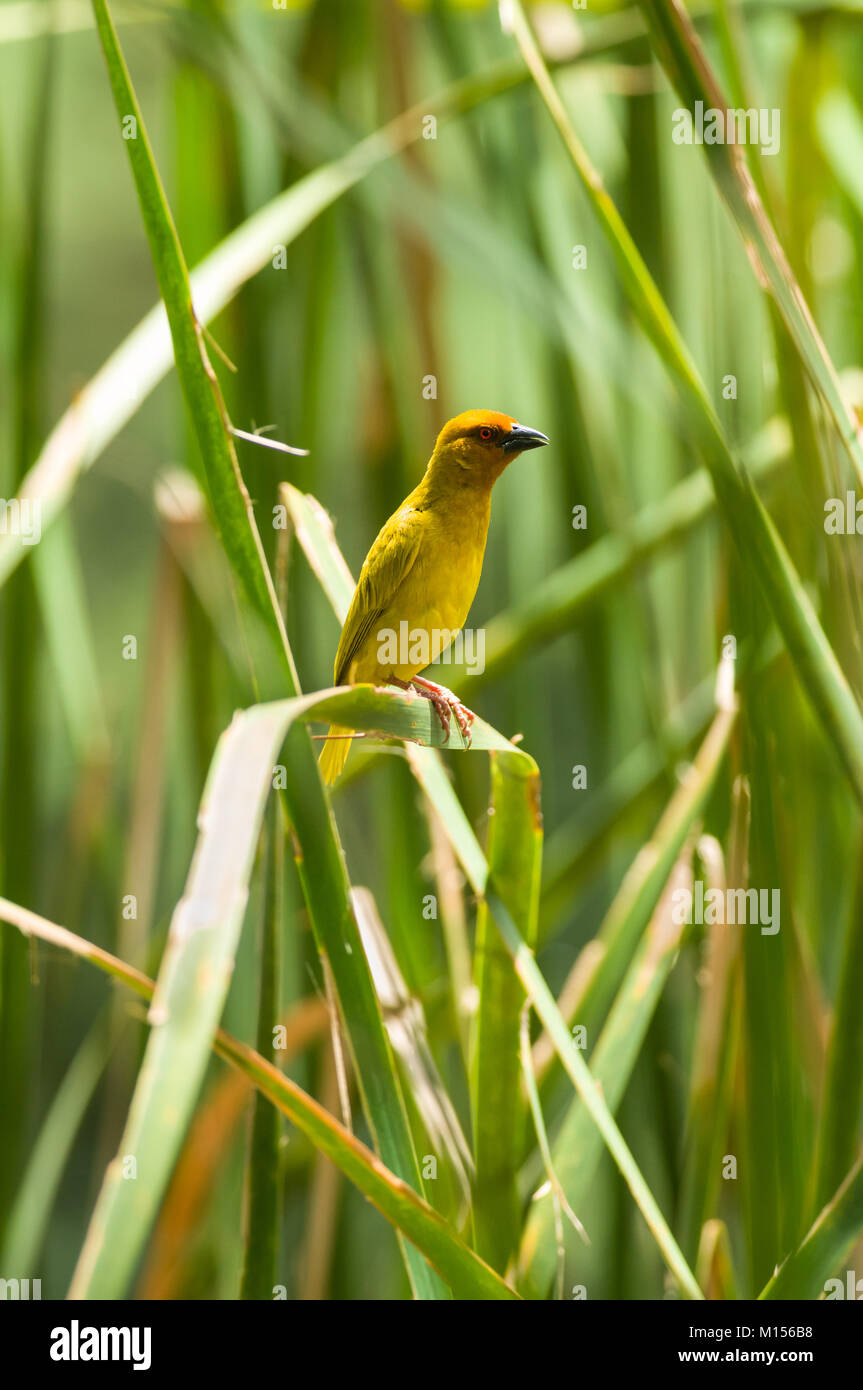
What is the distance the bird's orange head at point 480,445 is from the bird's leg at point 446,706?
31cm

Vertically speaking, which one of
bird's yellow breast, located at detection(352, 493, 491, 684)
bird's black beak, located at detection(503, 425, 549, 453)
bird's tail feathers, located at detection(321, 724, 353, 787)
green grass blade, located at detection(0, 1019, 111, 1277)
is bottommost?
green grass blade, located at detection(0, 1019, 111, 1277)

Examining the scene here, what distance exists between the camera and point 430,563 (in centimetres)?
137

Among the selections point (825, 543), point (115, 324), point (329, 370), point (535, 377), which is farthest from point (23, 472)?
point (115, 324)

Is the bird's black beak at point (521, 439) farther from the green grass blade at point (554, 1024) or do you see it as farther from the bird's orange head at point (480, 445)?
the green grass blade at point (554, 1024)

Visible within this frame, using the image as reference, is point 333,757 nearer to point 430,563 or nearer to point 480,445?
point 430,563

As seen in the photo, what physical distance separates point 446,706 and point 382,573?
0.91 ft

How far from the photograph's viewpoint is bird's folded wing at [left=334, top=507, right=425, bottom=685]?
4.25ft

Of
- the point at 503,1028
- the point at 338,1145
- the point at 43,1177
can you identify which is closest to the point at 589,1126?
the point at 503,1028

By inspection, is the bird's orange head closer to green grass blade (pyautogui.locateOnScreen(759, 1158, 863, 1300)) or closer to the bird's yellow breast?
the bird's yellow breast

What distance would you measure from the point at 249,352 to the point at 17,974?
0.88 m

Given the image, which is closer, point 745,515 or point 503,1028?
point 745,515

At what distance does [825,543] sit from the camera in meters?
1.04

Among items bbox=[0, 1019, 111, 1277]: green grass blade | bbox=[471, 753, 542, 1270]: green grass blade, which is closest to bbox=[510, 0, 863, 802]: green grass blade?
bbox=[471, 753, 542, 1270]: green grass blade

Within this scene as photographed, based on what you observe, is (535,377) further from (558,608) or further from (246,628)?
(246,628)
